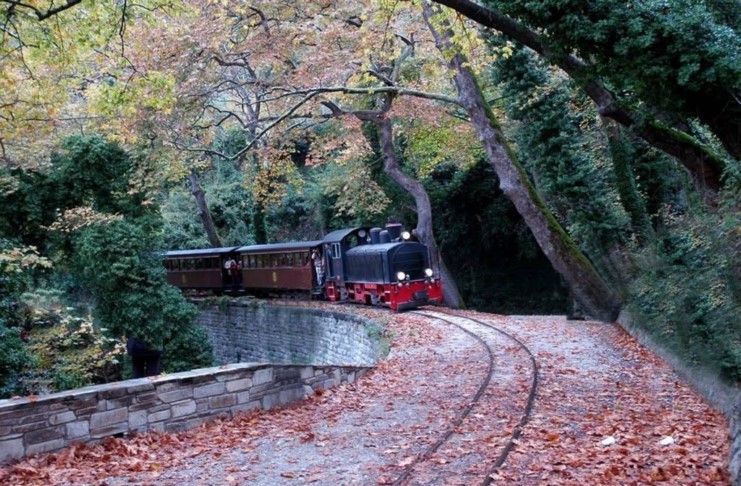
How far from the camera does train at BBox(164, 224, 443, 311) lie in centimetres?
1953

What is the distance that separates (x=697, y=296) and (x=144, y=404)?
7509mm

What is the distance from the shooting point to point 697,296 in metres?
9.08

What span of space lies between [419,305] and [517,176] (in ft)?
20.4

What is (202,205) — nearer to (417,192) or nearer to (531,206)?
(417,192)

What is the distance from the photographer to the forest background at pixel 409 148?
28.1ft

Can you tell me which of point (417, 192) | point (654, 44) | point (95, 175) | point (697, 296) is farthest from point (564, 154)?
point (95, 175)

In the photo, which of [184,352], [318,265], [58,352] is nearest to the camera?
[58,352]

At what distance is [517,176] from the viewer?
49.8ft

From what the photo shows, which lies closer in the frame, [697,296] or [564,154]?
[697,296]

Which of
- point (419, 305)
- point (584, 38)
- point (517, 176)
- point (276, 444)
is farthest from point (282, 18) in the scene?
point (276, 444)

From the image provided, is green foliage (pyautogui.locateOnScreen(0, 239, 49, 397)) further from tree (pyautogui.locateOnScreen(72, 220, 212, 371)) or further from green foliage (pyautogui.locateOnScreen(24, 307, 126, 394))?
tree (pyautogui.locateOnScreen(72, 220, 212, 371))

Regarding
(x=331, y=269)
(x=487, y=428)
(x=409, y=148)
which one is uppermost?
(x=409, y=148)

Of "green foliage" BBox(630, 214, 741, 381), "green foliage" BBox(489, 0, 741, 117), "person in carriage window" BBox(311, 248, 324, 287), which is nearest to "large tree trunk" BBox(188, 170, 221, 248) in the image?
"person in carriage window" BBox(311, 248, 324, 287)

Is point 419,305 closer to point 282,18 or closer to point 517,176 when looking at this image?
point 517,176
